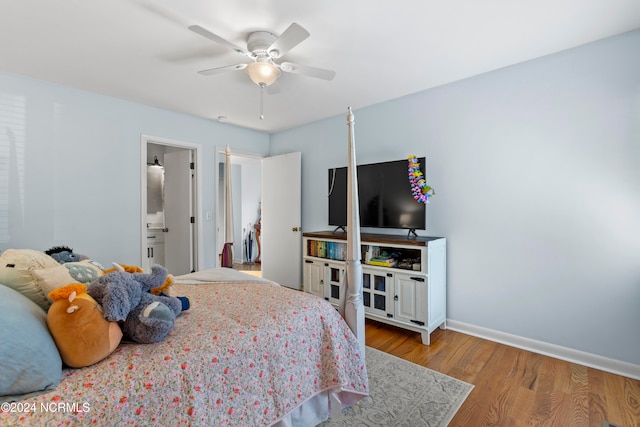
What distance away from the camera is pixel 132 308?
1.23 meters

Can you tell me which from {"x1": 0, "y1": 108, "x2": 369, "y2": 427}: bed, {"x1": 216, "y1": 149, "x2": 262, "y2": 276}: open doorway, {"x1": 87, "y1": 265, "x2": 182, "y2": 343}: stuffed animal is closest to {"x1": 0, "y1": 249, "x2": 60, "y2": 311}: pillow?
{"x1": 0, "y1": 108, "x2": 369, "y2": 427}: bed

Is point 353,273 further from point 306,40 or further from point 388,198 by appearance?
point 306,40

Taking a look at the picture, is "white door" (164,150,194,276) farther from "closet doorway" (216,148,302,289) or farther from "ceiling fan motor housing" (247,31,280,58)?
"ceiling fan motor housing" (247,31,280,58)

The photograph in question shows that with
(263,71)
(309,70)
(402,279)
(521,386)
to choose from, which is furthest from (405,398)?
(263,71)

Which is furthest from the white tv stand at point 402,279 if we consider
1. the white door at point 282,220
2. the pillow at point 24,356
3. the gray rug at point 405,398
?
the pillow at point 24,356

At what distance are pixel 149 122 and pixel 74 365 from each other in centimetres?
322

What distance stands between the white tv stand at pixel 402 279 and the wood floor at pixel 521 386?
0.23 m

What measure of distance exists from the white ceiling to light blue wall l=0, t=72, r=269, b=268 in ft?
0.76

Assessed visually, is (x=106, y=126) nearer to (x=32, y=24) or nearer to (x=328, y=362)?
(x=32, y=24)

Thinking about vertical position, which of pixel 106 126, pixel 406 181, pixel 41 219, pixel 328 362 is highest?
pixel 106 126

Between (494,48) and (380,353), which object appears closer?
(494,48)

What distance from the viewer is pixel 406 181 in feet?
A: 10.0

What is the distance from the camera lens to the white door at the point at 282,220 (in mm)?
4301

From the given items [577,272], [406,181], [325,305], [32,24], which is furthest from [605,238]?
[32,24]
